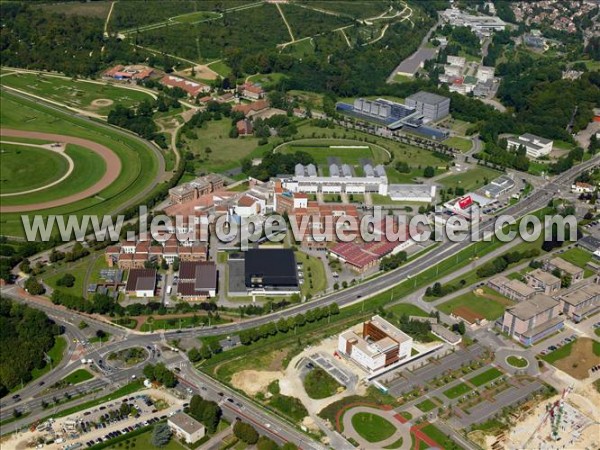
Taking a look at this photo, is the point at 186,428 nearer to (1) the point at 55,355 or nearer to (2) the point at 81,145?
(1) the point at 55,355

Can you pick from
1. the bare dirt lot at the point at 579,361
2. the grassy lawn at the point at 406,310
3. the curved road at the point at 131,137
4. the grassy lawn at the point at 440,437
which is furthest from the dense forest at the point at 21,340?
the bare dirt lot at the point at 579,361

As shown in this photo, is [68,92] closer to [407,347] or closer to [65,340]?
[65,340]

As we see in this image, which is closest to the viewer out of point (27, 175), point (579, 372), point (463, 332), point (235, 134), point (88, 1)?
point (579, 372)

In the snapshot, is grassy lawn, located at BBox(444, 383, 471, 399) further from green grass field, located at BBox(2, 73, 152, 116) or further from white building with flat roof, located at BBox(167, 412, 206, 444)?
green grass field, located at BBox(2, 73, 152, 116)

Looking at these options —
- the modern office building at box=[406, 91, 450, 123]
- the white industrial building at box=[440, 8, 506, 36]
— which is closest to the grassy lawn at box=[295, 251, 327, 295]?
the modern office building at box=[406, 91, 450, 123]

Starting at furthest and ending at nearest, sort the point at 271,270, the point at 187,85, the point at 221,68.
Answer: the point at 221,68 < the point at 187,85 < the point at 271,270

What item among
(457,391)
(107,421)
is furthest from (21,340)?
(457,391)

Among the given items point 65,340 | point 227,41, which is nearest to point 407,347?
point 65,340
